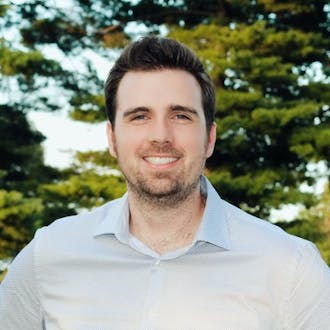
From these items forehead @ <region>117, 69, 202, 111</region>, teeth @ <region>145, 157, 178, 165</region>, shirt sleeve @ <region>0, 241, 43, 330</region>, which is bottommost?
shirt sleeve @ <region>0, 241, 43, 330</region>

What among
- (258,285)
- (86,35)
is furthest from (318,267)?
(86,35)

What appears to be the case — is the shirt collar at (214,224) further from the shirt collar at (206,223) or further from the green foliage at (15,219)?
the green foliage at (15,219)

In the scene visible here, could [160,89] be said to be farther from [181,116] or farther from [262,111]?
[262,111]

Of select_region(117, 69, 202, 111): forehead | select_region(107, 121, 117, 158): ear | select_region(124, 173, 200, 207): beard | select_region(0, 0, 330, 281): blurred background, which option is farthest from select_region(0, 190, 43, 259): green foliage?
select_region(124, 173, 200, 207): beard

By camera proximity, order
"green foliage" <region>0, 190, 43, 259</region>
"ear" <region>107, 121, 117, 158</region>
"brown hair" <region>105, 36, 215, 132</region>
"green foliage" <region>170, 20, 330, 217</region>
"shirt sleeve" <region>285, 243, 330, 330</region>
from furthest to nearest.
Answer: "green foliage" <region>170, 20, 330, 217</region>, "green foliage" <region>0, 190, 43, 259</region>, "ear" <region>107, 121, 117, 158</region>, "brown hair" <region>105, 36, 215, 132</region>, "shirt sleeve" <region>285, 243, 330, 330</region>

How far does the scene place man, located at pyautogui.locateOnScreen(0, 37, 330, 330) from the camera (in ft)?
7.30

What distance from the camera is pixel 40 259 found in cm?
251

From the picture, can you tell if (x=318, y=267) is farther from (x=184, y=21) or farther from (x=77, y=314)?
(x=184, y=21)

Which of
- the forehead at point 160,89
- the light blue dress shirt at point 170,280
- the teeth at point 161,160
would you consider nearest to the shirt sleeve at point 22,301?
the light blue dress shirt at point 170,280

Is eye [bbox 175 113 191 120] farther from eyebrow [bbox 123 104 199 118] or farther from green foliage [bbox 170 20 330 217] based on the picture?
green foliage [bbox 170 20 330 217]

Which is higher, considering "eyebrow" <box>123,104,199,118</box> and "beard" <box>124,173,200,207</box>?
"eyebrow" <box>123,104,199,118</box>

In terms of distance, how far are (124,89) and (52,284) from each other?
0.80 m

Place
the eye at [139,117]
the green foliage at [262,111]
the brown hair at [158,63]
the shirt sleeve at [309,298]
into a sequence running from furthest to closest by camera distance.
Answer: the green foliage at [262,111] → the brown hair at [158,63] → the eye at [139,117] → the shirt sleeve at [309,298]

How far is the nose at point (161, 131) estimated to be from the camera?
238 cm
